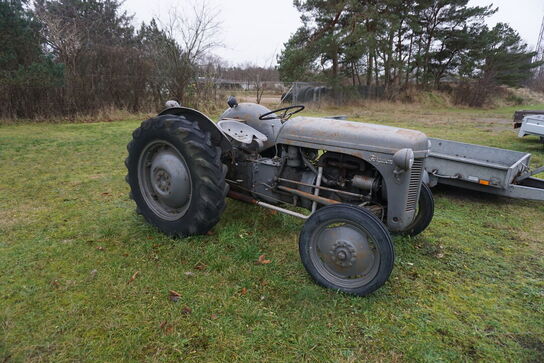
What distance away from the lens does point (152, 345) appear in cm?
185

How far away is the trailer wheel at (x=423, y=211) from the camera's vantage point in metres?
2.99

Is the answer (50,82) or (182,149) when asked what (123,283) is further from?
(50,82)

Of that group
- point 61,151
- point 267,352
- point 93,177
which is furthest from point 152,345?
point 61,151

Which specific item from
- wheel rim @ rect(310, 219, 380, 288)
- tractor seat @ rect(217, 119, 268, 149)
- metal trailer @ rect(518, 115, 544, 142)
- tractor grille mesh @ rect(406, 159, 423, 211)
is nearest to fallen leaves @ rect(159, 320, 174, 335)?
wheel rim @ rect(310, 219, 380, 288)

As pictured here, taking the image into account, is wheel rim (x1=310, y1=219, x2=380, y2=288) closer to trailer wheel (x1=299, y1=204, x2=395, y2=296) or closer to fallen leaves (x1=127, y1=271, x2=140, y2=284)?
trailer wheel (x1=299, y1=204, x2=395, y2=296)

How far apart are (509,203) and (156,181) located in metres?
4.22

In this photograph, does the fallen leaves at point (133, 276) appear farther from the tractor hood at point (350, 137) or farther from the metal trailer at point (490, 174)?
the metal trailer at point (490, 174)

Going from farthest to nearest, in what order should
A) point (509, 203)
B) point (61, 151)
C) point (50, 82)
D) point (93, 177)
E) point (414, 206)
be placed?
point (50, 82)
point (61, 151)
point (93, 177)
point (509, 203)
point (414, 206)

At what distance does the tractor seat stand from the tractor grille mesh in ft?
4.29

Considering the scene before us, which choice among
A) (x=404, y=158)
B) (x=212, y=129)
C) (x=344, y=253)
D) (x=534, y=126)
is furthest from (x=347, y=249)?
(x=534, y=126)

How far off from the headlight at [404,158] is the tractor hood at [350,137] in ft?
0.38

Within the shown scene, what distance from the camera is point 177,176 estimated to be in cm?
288

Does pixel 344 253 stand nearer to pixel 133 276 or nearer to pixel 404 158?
pixel 404 158

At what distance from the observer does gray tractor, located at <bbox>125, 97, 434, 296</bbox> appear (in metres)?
2.27
